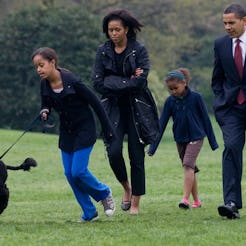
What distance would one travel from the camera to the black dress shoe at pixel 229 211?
9.62 m

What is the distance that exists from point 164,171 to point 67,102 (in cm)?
1259

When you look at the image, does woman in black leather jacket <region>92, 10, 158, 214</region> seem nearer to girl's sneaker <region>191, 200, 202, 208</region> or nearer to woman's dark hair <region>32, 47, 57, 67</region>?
woman's dark hair <region>32, 47, 57, 67</region>

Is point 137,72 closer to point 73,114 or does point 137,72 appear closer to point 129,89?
point 129,89

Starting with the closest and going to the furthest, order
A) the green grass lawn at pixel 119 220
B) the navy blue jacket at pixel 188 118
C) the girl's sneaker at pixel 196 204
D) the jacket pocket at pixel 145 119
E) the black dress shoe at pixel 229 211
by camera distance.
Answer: the green grass lawn at pixel 119 220, the black dress shoe at pixel 229 211, the jacket pocket at pixel 145 119, the navy blue jacket at pixel 188 118, the girl's sneaker at pixel 196 204

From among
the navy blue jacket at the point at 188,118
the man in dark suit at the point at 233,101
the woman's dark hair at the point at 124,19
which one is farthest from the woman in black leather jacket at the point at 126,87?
the navy blue jacket at the point at 188,118

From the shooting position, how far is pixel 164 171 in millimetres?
22500

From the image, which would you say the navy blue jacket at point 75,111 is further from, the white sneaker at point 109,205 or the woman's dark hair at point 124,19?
the woman's dark hair at point 124,19

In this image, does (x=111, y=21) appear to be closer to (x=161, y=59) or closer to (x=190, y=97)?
(x=190, y=97)

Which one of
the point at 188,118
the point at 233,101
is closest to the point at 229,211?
the point at 233,101

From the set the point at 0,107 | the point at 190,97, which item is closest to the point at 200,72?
the point at 0,107

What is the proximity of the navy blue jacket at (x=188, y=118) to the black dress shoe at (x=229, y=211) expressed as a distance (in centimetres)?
258

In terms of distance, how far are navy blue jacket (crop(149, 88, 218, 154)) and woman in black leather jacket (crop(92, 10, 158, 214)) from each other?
4.62 ft

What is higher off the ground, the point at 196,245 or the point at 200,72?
the point at 196,245

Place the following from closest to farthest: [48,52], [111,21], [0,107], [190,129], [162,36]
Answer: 1. [48,52]
2. [111,21]
3. [190,129]
4. [0,107]
5. [162,36]
